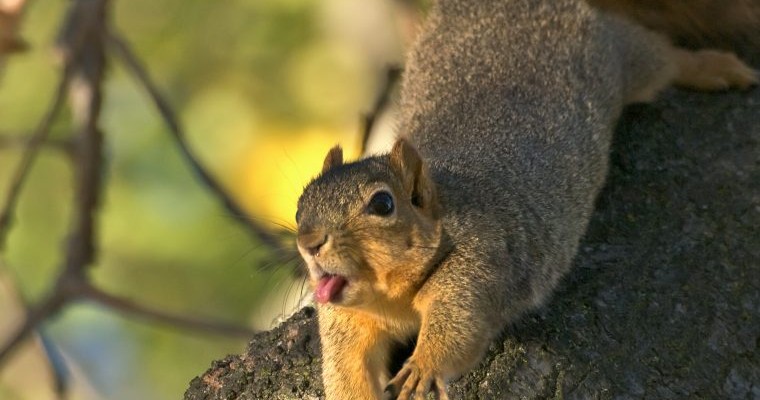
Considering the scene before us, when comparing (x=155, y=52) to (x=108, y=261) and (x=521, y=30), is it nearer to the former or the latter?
(x=108, y=261)

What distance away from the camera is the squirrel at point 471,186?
224 centimetres

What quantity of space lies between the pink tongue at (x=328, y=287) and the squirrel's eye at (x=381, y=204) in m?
0.15

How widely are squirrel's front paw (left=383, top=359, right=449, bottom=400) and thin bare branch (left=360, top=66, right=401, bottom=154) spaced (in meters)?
1.05

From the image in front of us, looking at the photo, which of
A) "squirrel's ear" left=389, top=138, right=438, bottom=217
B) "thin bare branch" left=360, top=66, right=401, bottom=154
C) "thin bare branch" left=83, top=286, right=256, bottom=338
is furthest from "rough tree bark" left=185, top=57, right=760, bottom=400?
"thin bare branch" left=360, top=66, right=401, bottom=154

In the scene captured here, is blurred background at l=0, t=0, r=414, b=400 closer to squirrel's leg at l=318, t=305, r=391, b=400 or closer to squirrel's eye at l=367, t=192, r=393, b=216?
squirrel's leg at l=318, t=305, r=391, b=400

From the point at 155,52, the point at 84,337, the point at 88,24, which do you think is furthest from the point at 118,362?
the point at 88,24

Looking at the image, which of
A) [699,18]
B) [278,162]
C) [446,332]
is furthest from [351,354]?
[278,162]

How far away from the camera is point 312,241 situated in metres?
2.17

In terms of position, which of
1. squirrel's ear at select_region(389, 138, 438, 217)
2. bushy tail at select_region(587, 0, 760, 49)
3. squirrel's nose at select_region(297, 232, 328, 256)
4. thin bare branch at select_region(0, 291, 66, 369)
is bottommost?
bushy tail at select_region(587, 0, 760, 49)

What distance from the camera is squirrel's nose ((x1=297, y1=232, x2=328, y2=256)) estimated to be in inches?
85.2

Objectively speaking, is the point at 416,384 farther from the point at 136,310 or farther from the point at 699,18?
the point at 699,18

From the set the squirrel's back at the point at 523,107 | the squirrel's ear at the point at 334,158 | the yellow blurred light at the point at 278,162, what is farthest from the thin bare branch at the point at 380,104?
the yellow blurred light at the point at 278,162

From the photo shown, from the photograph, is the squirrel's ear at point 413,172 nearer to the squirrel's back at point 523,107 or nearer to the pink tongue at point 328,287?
the squirrel's back at point 523,107

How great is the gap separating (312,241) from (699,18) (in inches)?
67.6
